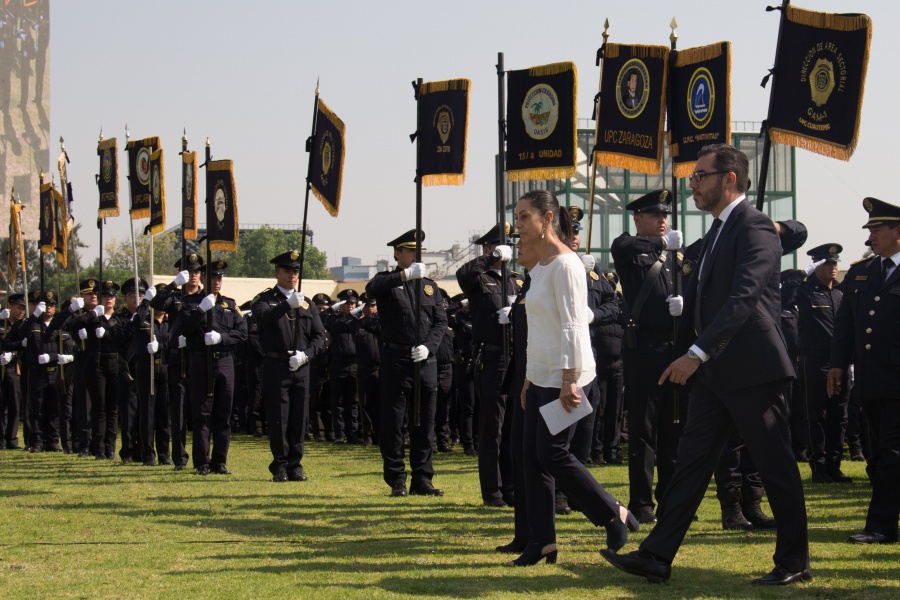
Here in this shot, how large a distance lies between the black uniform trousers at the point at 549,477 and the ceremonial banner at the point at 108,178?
11.2 m

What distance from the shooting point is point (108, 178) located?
16.7 metres

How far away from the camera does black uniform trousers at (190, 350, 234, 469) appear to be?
1325cm

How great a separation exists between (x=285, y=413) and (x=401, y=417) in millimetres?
2224

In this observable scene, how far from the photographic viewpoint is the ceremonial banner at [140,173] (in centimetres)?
1574

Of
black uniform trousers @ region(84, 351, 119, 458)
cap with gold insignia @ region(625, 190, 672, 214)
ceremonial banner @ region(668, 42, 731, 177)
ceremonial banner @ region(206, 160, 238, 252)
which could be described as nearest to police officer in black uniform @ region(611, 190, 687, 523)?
cap with gold insignia @ region(625, 190, 672, 214)

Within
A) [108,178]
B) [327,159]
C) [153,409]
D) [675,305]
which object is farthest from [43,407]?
[675,305]

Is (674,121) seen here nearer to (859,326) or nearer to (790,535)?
(859,326)

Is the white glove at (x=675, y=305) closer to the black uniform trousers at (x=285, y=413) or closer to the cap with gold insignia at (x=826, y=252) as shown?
the black uniform trousers at (x=285, y=413)

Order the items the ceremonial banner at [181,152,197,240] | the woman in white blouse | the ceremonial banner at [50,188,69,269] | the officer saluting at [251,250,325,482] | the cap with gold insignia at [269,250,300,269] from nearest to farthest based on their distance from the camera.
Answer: the woman in white blouse, the officer saluting at [251,250,325,482], the cap with gold insignia at [269,250,300,269], the ceremonial banner at [181,152,197,240], the ceremonial banner at [50,188,69,269]

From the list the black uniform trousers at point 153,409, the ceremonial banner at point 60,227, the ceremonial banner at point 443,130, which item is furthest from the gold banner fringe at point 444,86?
the ceremonial banner at point 60,227

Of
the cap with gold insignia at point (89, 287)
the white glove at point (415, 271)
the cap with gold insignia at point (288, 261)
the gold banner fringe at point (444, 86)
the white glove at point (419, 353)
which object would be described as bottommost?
the white glove at point (419, 353)

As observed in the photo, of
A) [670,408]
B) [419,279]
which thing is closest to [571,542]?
[670,408]

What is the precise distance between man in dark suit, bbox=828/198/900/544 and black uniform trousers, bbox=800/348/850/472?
3.12 m

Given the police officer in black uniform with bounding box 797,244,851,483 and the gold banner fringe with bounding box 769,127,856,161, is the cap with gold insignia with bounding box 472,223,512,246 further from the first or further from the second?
the police officer in black uniform with bounding box 797,244,851,483
